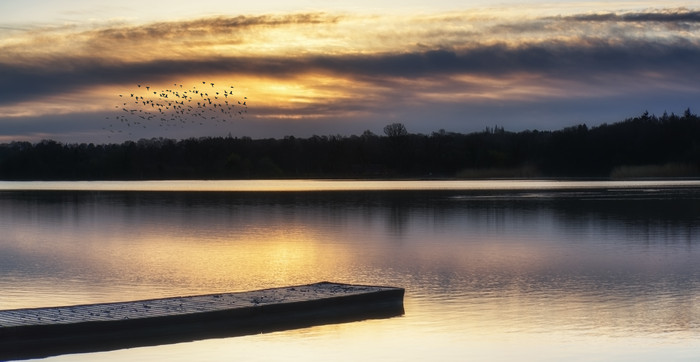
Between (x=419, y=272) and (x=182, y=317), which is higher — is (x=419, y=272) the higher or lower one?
the lower one

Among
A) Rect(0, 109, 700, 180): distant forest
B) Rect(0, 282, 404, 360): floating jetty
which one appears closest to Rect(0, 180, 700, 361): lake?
Rect(0, 282, 404, 360): floating jetty

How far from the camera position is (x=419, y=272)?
1339 centimetres

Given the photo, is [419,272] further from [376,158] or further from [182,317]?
[376,158]

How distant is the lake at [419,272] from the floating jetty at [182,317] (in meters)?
0.22

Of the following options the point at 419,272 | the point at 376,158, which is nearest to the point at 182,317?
the point at 419,272

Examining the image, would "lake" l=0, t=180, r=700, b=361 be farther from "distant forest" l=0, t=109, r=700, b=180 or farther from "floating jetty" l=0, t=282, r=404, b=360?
"distant forest" l=0, t=109, r=700, b=180

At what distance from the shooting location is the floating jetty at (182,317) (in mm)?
7996

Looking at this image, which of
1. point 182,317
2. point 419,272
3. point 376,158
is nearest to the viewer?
point 182,317

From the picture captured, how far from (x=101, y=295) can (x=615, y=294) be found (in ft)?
19.7

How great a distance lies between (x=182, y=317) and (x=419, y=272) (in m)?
5.33

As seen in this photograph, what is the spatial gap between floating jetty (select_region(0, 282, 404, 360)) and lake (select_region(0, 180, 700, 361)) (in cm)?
22

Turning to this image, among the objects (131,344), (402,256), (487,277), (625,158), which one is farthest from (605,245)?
(625,158)

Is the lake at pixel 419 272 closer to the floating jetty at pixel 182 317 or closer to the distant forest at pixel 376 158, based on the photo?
the floating jetty at pixel 182 317

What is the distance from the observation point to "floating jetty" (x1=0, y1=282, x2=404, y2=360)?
8.00m
